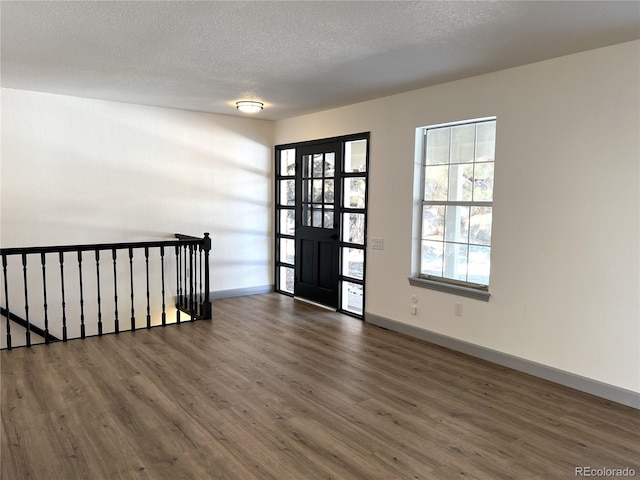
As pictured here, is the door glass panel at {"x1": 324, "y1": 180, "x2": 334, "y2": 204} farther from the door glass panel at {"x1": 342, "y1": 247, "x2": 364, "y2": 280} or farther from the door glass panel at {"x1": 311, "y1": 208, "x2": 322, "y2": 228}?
the door glass panel at {"x1": 342, "y1": 247, "x2": 364, "y2": 280}

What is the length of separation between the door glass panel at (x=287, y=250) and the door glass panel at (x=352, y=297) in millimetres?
1208

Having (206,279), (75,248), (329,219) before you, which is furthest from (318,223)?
(75,248)

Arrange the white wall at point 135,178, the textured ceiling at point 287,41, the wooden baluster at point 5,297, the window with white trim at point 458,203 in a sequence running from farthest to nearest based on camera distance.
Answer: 1. the white wall at point 135,178
2. the window with white trim at point 458,203
3. the wooden baluster at point 5,297
4. the textured ceiling at point 287,41

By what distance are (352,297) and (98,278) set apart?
2.88 meters

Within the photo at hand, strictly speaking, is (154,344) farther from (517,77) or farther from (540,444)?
(517,77)

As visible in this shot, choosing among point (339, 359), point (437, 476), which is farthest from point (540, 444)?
point (339, 359)

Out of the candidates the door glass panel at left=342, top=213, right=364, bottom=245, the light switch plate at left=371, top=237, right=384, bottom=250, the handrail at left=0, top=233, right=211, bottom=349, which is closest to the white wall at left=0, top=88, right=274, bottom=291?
the handrail at left=0, top=233, right=211, bottom=349

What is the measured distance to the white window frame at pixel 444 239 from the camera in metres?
4.21

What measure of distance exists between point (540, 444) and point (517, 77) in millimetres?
2813

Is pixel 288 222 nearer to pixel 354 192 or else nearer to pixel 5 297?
pixel 354 192

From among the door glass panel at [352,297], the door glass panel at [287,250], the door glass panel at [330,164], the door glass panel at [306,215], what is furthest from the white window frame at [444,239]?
the door glass panel at [287,250]

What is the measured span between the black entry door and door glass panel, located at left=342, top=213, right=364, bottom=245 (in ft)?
0.30

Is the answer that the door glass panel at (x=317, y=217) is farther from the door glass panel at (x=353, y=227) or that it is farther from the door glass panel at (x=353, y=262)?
the door glass panel at (x=353, y=262)

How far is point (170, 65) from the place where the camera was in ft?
12.7
